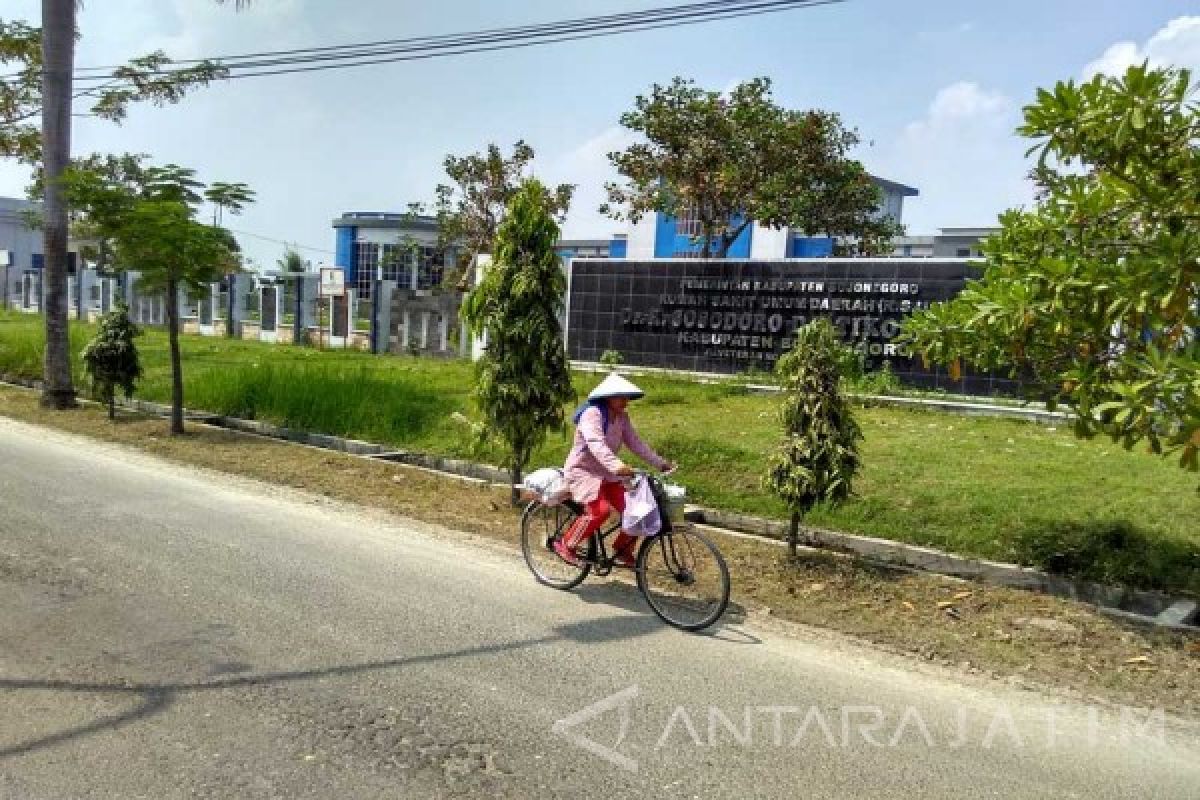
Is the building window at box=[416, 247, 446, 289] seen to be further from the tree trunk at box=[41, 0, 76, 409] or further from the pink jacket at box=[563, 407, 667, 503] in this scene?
the pink jacket at box=[563, 407, 667, 503]

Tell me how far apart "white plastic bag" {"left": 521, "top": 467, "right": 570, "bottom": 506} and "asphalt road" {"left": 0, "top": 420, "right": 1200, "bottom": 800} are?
657 millimetres

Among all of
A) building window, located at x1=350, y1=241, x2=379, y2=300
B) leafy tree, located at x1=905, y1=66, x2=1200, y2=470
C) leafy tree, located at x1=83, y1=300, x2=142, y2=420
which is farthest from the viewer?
building window, located at x1=350, y1=241, x2=379, y2=300

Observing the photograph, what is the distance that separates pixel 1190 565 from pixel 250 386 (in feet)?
42.8

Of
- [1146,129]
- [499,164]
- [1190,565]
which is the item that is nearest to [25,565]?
[1146,129]

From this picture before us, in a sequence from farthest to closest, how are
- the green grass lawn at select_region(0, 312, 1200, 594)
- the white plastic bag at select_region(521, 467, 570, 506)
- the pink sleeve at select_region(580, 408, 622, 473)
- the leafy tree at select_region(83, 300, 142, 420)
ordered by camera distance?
the leafy tree at select_region(83, 300, 142, 420)
the green grass lawn at select_region(0, 312, 1200, 594)
the white plastic bag at select_region(521, 467, 570, 506)
the pink sleeve at select_region(580, 408, 622, 473)

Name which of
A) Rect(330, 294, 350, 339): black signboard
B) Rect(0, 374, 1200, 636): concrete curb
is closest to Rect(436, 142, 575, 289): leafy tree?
Rect(330, 294, 350, 339): black signboard

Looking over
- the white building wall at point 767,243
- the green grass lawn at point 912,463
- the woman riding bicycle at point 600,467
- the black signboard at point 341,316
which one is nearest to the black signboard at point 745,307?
the green grass lawn at point 912,463

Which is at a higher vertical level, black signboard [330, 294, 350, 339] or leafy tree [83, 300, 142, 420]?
black signboard [330, 294, 350, 339]

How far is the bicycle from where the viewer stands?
237 inches

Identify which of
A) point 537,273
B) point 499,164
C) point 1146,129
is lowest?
point 537,273

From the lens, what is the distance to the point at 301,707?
4.47 metres

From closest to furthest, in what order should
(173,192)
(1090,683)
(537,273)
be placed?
1. (1090,683)
2. (537,273)
3. (173,192)

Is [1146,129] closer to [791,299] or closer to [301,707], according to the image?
[301,707]

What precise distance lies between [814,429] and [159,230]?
975cm
